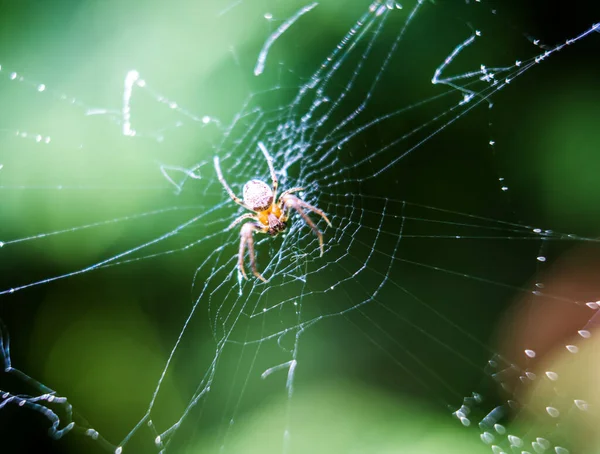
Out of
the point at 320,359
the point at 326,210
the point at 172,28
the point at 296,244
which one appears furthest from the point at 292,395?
the point at 172,28

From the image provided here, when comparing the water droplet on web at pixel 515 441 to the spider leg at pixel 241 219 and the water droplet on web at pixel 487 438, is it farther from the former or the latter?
the spider leg at pixel 241 219

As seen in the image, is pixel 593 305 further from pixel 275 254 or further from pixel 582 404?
pixel 275 254

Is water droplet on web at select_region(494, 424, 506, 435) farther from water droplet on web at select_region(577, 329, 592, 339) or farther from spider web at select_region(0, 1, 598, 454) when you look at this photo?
water droplet on web at select_region(577, 329, 592, 339)

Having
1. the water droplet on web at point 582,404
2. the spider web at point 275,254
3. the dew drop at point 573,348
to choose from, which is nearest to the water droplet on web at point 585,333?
the dew drop at point 573,348

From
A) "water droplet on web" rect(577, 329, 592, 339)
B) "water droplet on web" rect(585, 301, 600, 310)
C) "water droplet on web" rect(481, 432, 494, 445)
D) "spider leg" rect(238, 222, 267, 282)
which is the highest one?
"spider leg" rect(238, 222, 267, 282)

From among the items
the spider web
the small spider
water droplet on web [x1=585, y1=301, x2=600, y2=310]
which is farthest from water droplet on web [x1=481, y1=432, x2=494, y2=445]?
the small spider

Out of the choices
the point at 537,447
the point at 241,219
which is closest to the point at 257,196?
the point at 241,219

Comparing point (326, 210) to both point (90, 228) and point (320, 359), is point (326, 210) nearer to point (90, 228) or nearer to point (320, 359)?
point (320, 359)
